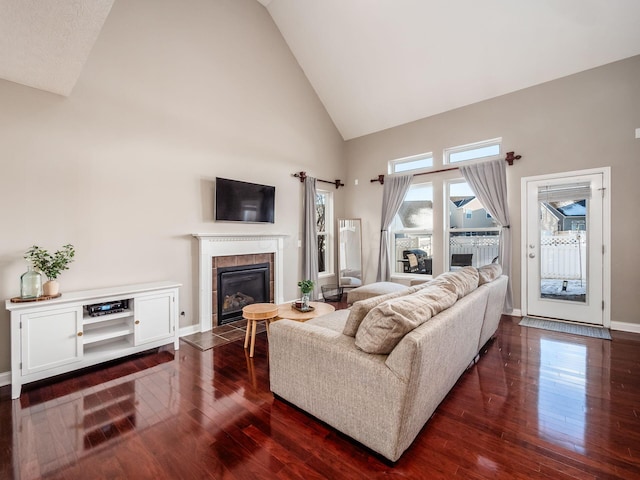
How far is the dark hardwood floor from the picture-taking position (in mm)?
1574

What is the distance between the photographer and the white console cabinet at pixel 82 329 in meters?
2.35

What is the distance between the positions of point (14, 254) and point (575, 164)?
6.51 m

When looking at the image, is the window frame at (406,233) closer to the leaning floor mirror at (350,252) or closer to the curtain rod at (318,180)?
Answer: the leaning floor mirror at (350,252)

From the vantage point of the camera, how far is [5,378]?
101 inches

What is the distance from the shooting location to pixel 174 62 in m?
3.68

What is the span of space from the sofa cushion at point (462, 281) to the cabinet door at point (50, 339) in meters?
3.16

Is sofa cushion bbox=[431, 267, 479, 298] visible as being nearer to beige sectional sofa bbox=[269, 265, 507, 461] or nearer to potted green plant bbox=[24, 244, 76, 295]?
beige sectional sofa bbox=[269, 265, 507, 461]

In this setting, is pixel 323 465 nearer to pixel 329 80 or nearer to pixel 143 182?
pixel 143 182

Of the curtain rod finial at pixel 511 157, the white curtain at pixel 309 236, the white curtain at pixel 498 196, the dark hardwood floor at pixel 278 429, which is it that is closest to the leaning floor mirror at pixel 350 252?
the white curtain at pixel 309 236

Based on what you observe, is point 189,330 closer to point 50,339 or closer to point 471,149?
point 50,339

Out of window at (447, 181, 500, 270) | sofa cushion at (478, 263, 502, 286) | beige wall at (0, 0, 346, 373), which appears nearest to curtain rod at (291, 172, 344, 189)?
beige wall at (0, 0, 346, 373)

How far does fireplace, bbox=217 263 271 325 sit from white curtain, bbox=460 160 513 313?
12.0ft

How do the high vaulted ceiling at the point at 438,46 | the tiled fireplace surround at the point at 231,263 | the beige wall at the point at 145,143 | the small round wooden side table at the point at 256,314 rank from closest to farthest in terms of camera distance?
the beige wall at the point at 145,143, the small round wooden side table at the point at 256,314, the high vaulted ceiling at the point at 438,46, the tiled fireplace surround at the point at 231,263

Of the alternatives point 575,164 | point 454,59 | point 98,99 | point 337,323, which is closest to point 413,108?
point 454,59
